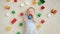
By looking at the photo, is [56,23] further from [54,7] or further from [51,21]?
[54,7]

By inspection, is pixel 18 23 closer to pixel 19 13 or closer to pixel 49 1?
pixel 19 13

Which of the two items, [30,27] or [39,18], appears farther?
[39,18]

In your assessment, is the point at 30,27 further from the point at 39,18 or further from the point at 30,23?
the point at 39,18

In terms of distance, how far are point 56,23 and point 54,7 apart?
0.77 ft

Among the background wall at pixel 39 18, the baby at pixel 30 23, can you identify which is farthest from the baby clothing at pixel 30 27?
the background wall at pixel 39 18

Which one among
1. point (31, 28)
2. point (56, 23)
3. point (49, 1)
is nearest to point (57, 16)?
point (56, 23)

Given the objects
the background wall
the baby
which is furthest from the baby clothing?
the background wall

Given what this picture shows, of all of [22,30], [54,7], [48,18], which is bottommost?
[22,30]

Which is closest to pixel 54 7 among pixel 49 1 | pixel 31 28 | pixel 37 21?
pixel 49 1

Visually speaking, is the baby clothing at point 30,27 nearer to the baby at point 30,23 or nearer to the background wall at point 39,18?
the baby at point 30,23

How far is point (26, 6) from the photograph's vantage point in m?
2.35

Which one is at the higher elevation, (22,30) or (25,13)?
(25,13)

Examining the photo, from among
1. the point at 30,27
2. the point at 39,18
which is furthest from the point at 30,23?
the point at 39,18

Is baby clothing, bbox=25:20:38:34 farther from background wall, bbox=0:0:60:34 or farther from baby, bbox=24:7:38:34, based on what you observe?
background wall, bbox=0:0:60:34
